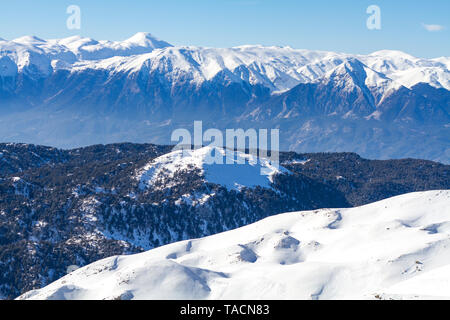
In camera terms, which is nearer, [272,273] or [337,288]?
[337,288]

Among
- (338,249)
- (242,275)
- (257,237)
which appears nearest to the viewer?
(242,275)

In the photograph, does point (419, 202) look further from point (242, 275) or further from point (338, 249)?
point (242, 275)

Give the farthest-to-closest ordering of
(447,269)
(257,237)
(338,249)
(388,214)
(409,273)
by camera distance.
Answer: (388,214), (257,237), (338,249), (409,273), (447,269)
